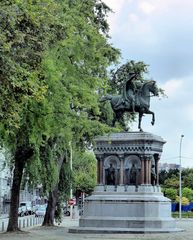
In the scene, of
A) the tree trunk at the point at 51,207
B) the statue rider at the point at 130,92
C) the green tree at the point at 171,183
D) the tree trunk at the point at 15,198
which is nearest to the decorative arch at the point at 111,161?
the statue rider at the point at 130,92

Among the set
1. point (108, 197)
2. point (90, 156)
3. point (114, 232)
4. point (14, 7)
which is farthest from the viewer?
point (90, 156)

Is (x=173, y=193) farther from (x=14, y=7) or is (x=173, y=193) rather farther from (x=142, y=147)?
(x=14, y=7)

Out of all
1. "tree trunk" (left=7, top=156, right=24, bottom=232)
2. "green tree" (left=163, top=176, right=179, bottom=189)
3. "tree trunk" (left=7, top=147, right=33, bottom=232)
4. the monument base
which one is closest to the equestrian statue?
the monument base

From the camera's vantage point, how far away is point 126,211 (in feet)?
107

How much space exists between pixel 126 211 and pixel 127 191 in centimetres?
117

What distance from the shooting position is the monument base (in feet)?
105

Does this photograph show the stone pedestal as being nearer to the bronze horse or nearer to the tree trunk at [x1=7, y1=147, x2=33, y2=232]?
the bronze horse

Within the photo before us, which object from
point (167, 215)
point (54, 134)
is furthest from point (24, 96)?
point (167, 215)

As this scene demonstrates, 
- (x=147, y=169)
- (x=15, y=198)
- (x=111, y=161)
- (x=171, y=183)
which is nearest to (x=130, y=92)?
(x=111, y=161)

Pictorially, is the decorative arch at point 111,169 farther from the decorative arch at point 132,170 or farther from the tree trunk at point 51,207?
the tree trunk at point 51,207

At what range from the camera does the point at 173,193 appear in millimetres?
95250

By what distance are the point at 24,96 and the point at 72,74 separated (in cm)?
1121

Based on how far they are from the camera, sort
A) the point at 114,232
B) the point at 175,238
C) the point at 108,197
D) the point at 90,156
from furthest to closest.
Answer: the point at 90,156
the point at 108,197
the point at 114,232
the point at 175,238

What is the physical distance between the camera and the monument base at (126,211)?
31922mm
